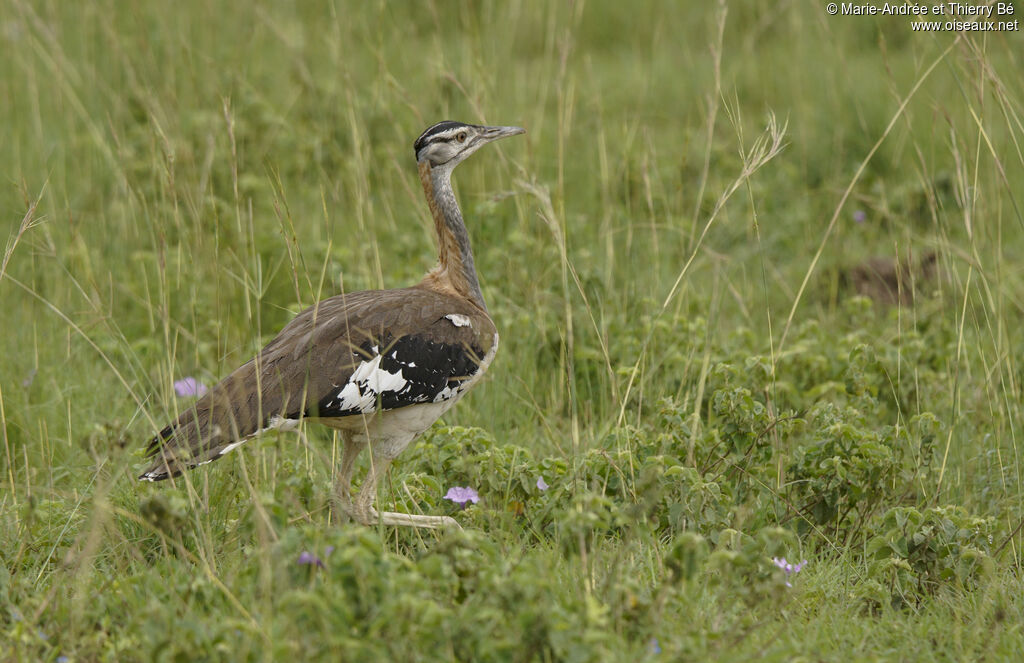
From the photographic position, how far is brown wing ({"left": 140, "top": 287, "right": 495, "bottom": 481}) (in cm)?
384

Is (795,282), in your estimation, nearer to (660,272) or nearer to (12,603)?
(660,272)

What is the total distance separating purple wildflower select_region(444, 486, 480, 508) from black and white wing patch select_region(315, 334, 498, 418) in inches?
14.0

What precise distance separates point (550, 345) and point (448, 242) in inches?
31.7

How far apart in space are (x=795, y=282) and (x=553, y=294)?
1.71 meters

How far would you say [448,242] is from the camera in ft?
16.0

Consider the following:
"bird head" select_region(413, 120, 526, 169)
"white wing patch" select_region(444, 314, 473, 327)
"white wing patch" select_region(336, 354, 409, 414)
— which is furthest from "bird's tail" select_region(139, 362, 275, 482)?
"bird head" select_region(413, 120, 526, 169)

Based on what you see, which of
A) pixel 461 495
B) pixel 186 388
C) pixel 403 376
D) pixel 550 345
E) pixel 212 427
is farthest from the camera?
pixel 550 345

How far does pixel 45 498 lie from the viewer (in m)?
4.22

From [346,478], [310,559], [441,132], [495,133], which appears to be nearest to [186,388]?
[346,478]

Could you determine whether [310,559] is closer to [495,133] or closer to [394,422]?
[394,422]

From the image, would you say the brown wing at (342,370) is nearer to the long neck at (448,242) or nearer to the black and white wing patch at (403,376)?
the black and white wing patch at (403,376)

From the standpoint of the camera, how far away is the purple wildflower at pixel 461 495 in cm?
404

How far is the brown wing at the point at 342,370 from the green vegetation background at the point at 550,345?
15 centimetres

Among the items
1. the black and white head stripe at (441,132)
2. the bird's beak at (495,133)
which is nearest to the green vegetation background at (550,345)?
the black and white head stripe at (441,132)
